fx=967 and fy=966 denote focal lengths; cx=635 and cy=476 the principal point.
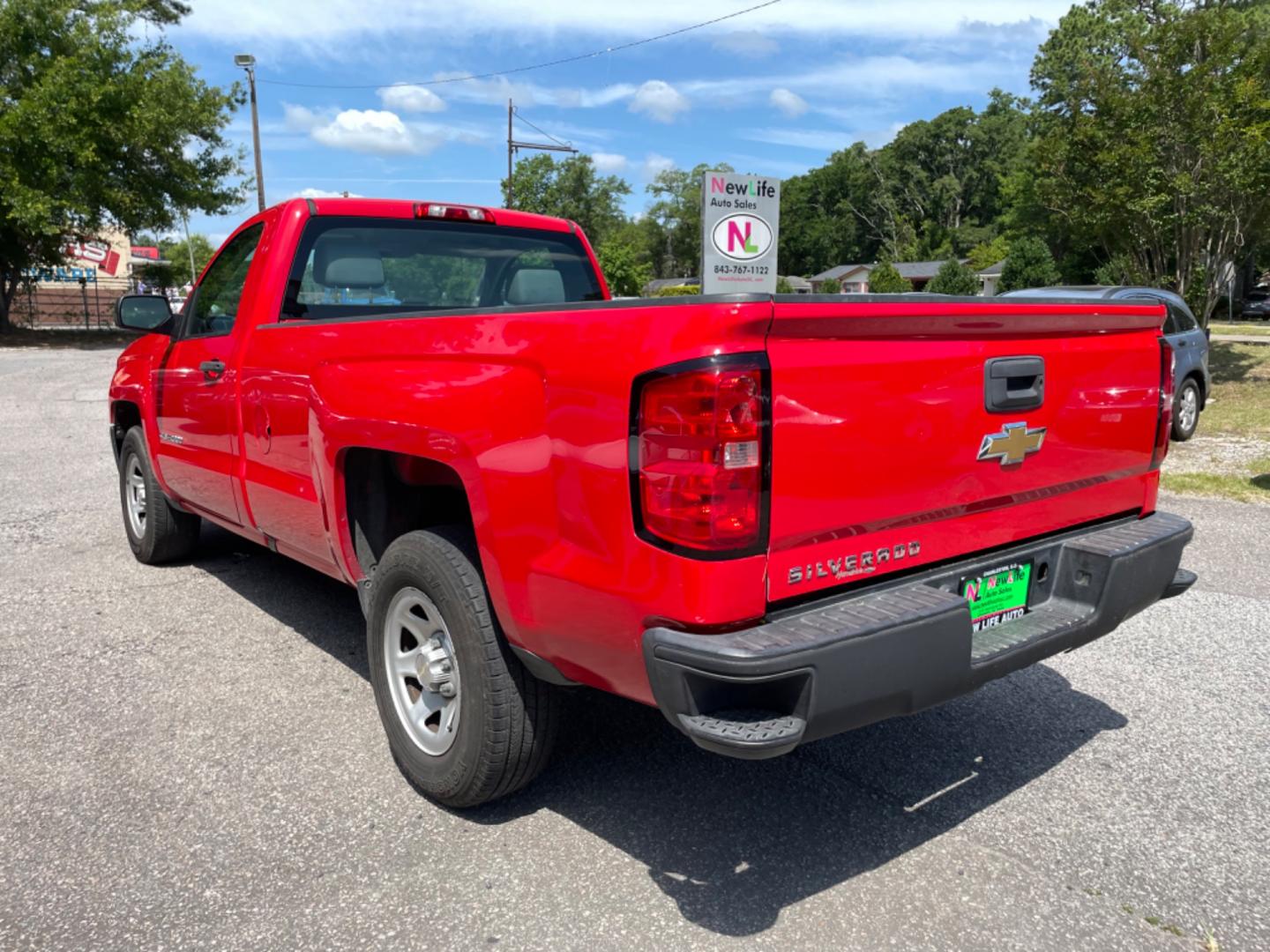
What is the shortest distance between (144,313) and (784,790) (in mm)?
3963

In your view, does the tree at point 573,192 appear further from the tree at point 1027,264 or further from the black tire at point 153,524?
the black tire at point 153,524

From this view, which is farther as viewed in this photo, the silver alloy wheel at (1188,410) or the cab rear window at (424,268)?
the silver alloy wheel at (1188,410)

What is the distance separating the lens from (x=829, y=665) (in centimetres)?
218

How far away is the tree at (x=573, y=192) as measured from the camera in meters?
72.8

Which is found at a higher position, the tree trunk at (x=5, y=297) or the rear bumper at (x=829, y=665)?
the tree trunk at (x=5, y=297)

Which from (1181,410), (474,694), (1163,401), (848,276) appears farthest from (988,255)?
(474,694)

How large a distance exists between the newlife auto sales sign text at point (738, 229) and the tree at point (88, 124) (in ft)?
71.6

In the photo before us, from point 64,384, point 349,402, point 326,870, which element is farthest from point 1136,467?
point 64,384

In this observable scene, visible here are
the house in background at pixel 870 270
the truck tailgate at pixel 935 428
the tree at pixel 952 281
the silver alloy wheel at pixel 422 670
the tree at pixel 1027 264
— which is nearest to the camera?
the truck tailgate at pixel 935 428

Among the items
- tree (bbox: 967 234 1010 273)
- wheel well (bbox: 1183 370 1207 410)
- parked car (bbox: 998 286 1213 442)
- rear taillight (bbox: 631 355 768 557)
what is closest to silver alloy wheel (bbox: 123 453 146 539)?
rear taillight (bbox: 631 355 768 557)

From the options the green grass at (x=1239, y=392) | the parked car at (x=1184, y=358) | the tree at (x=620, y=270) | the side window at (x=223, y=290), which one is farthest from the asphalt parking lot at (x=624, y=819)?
the tree at (x=620, y=270)

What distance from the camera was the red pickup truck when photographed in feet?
7.12

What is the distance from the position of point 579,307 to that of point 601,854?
5.25 ft

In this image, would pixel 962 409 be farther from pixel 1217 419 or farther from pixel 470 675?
pixel 1217 419
